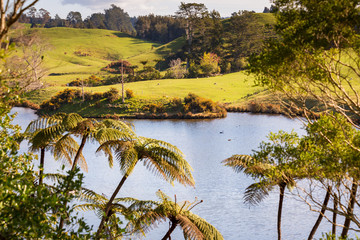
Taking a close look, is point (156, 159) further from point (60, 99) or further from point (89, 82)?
point (89, 82)

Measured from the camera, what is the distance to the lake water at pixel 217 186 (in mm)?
24328

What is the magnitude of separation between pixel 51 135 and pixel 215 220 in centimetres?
1470

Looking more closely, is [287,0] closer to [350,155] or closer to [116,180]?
[350,155]

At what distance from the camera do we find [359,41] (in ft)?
36.4

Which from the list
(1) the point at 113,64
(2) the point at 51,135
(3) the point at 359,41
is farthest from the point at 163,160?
(1) the point at 113,64

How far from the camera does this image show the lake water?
24.3 m

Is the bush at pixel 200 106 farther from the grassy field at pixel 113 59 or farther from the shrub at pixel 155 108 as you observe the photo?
the grassy field at pixel 113 59

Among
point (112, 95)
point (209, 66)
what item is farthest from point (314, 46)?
point (209, 66)

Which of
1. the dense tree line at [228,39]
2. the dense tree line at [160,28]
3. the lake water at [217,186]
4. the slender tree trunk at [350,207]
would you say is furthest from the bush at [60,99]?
the dense tree line at [160,28]

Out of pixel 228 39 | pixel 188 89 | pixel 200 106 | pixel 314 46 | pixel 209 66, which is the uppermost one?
pixel 228 39

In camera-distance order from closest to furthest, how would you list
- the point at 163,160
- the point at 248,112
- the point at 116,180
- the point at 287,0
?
the point at 287,0, the point at 163,160, the point at 116,180, the point at 248,112

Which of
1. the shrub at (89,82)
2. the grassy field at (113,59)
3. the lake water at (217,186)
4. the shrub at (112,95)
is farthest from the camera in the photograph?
the shrub at (89,82)

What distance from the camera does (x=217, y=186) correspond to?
3119 centimetres

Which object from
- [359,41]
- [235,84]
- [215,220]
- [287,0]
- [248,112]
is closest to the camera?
[359,41]
